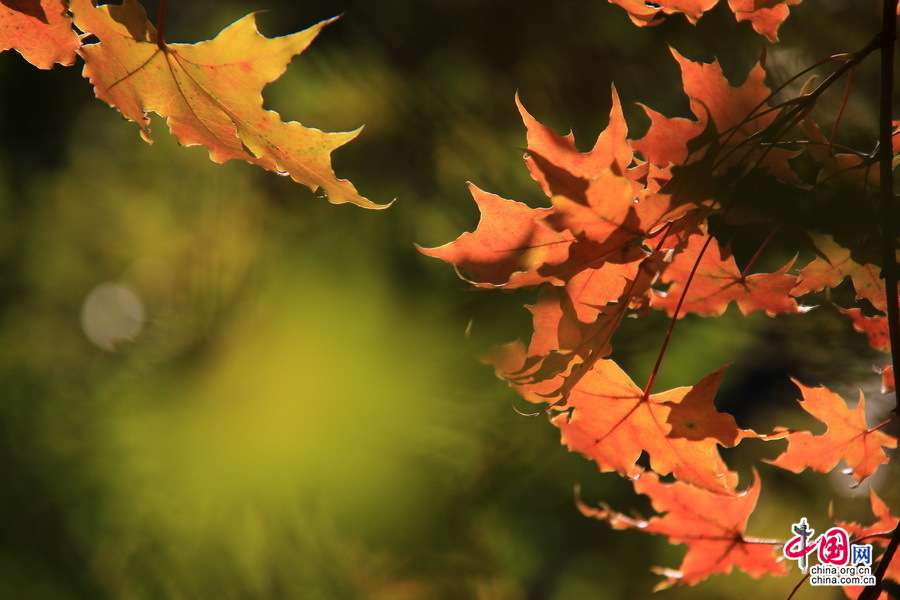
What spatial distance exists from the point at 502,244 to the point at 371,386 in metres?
1.12

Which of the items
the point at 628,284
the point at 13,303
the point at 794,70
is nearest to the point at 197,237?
the point at 13,303

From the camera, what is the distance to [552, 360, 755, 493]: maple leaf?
46 centimetres

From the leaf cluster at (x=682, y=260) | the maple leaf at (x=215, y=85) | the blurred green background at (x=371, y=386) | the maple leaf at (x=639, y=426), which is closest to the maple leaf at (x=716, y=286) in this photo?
the leaf cluster at (x=682, y=260)

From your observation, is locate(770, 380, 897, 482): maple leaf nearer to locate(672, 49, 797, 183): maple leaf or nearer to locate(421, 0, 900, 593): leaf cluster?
locate(421, 0, 900, 593): leaf cluster

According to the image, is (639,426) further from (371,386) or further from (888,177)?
(371,386)

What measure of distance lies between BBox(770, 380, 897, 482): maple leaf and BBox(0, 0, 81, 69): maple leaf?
632 millimetres

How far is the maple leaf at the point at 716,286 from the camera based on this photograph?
22.1 inches

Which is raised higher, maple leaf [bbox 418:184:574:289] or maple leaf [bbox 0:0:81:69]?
maple leaf [bbox 0:0:81:69]

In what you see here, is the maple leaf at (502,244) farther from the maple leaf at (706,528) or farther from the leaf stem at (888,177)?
the maple leaf at (706,528)

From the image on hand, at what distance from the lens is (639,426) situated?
50cm

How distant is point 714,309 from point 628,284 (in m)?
0.24

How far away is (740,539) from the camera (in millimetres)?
622

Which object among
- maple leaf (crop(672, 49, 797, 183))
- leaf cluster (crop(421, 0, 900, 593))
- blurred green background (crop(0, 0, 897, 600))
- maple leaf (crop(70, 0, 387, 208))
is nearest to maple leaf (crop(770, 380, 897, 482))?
leaf cluster (crop(421, 0, 900, 593))

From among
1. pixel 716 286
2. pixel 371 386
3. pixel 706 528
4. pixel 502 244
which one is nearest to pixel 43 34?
pixel 502 244
